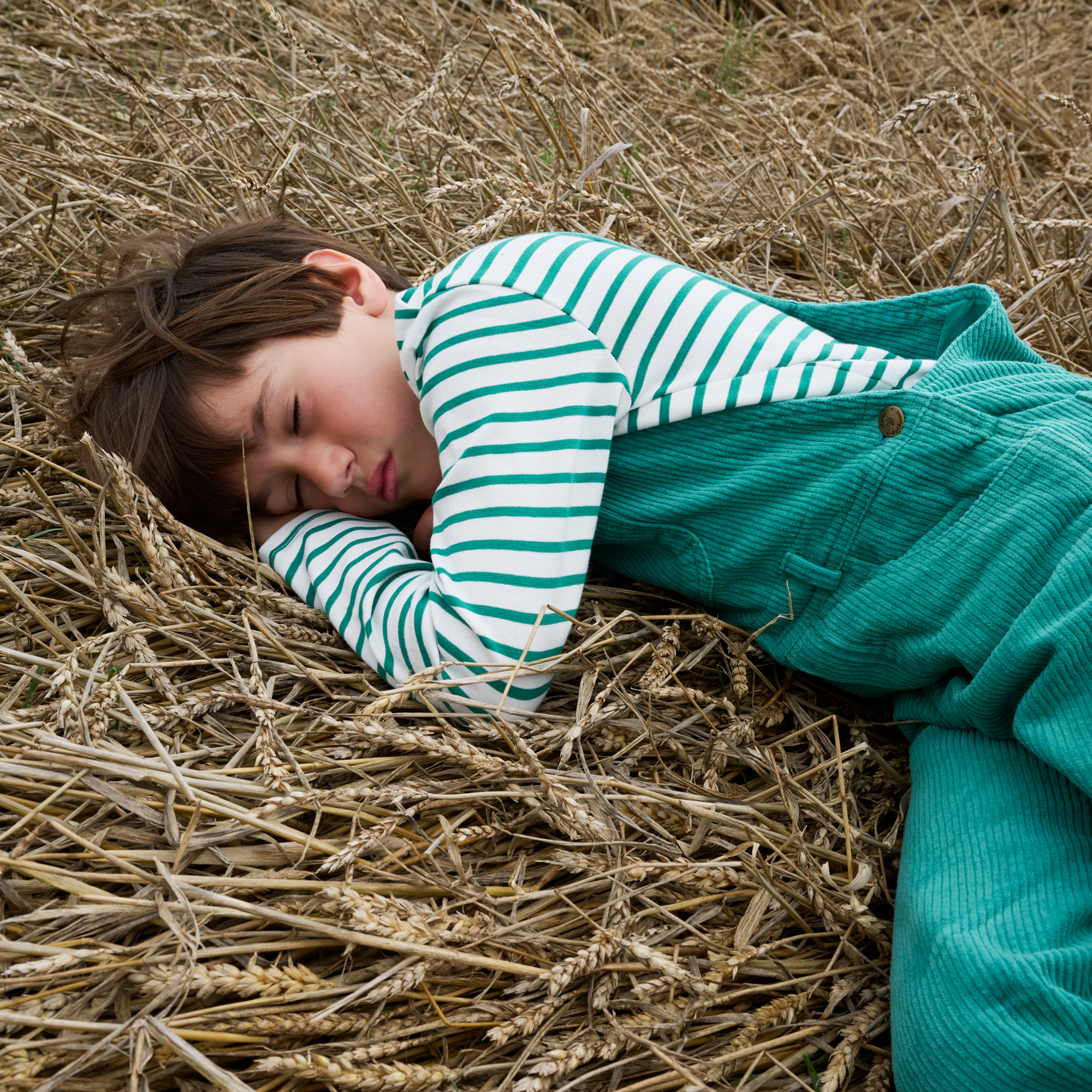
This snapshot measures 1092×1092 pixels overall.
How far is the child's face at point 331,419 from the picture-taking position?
1504mm

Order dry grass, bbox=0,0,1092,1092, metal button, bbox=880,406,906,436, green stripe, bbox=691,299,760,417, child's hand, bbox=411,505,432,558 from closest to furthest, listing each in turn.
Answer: dry grass, bbox=0,0,1092,1092 → metal button, bbox=880,406,906,436 → green stripe, bbox=691,299,760,417 → child's hand, bbox=411,505,432,558

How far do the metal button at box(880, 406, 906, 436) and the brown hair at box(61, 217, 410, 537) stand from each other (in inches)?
31.7

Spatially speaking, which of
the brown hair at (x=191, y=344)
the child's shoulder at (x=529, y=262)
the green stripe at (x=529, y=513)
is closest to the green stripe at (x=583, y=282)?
the child's shoulder at (x=529, y=262)

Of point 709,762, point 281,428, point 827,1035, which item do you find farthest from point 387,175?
point 827,1035

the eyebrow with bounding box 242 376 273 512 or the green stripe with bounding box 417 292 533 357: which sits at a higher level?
the green stripe with bounding box 417 292 533 357

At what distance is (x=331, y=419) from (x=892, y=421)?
0.78 meters

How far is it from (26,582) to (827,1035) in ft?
3.83

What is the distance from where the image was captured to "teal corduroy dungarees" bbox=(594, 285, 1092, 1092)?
1.00 m

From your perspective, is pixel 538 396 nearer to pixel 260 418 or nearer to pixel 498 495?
pixel 498 495

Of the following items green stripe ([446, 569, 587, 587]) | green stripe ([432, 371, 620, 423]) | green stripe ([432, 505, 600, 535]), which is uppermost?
green stripe ([432, 371, 620, 423])

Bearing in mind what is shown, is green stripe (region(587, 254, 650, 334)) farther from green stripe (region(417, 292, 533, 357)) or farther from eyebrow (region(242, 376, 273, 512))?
eyebrow (region(242, 376, 273, 512))

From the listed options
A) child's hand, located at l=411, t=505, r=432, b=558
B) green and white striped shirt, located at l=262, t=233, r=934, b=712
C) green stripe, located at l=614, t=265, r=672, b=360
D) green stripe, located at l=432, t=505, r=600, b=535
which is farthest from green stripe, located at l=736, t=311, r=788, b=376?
child's hand, located at l=411, t=505, r=432, b=558

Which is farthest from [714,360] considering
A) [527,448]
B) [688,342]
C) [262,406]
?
[262,406]

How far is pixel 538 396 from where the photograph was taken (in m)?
1.35
